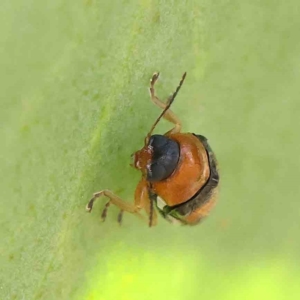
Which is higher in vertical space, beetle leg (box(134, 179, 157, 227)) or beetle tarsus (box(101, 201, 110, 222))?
beetle leg (box(134, 179, 157, 227))

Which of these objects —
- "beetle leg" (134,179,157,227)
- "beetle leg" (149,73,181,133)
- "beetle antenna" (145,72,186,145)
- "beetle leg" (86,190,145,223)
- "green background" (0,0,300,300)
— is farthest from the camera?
"beetle leg" (134,179,157,227)

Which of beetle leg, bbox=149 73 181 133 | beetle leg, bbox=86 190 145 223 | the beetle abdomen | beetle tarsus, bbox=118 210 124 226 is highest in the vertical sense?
beetle leg, bbox=149 73 181 133

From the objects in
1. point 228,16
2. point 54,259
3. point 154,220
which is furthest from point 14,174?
point 228,16

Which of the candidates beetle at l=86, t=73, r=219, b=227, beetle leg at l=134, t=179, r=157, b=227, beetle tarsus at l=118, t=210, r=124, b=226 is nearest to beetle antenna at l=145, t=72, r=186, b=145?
beetle at l=86, t=73, r=219, b=227

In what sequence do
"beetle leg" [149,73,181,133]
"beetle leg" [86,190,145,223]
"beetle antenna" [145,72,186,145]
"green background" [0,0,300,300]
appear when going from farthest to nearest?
"beetle antenna" [145,72,186,145]
"beetle leg" [149,73,181,133]
"beetle leg" [86,190,145,223]
"green background" [0,0,300,300]

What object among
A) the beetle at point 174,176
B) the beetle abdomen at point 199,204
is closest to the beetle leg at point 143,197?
the beetle at point 174,176

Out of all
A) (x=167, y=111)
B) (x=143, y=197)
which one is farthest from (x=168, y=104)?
(x=143, y=197)

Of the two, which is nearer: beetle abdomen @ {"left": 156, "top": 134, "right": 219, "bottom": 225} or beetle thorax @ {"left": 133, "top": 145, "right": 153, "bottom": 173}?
beetle thorax @ {"left": 133, "top": 145, "right": 153, "bottom": 173}

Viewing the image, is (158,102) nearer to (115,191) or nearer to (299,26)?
(115,191)

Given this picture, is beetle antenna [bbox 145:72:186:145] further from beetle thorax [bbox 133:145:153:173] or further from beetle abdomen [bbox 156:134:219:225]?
beetle abdomen [bbox 156:134:219:225]

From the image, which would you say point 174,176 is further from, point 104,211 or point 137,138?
point 104,211
